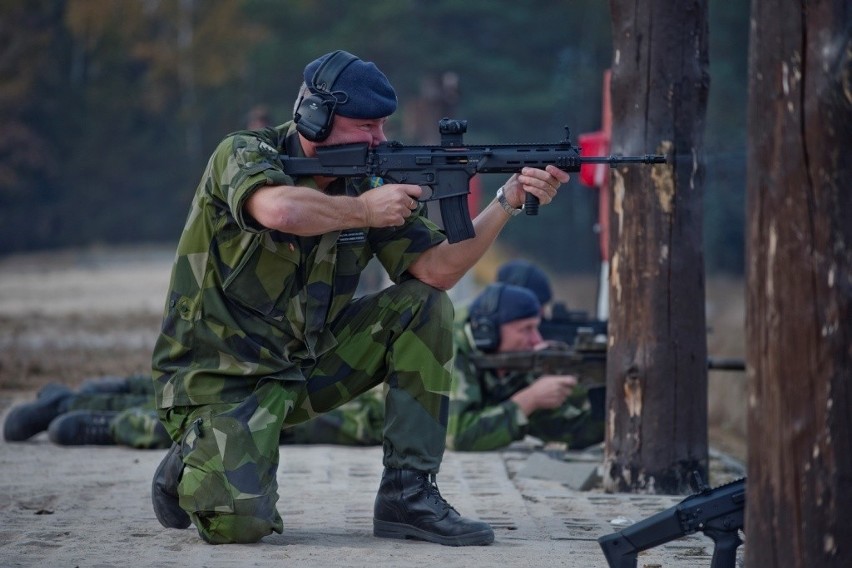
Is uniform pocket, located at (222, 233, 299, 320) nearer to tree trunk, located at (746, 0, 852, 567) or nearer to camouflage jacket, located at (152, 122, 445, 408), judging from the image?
camouflage jacket, located at (152, 122, 445, 408)

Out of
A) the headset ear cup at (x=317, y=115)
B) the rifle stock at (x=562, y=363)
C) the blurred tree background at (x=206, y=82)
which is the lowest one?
the rifle stock at (x=562, y=363)

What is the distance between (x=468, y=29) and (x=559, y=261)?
9166 millimetres

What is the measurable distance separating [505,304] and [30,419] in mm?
2674

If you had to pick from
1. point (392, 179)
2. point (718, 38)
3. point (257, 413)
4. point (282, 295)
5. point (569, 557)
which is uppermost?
point (718, 38)

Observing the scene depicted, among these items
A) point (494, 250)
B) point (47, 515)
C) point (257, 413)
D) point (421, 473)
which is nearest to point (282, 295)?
point (257, 413)

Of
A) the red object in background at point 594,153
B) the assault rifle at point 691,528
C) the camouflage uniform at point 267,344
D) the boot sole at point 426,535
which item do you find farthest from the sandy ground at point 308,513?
the red object in background at point 594,153

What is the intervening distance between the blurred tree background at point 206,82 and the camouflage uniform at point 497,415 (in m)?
31.7

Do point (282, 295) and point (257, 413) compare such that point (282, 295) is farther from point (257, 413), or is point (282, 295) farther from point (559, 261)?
point (559, 261)

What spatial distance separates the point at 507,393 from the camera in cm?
811

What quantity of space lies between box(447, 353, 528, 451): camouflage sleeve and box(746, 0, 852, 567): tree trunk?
4007 millimetres

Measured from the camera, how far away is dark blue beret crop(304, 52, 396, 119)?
502 cm

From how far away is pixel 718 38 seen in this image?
3925 centimetres

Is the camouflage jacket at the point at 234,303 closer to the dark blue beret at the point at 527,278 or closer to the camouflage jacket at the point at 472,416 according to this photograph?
the camouflage jacket at the point at 472,416

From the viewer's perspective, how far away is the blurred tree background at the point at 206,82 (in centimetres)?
4212
